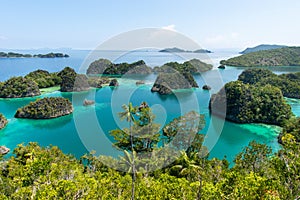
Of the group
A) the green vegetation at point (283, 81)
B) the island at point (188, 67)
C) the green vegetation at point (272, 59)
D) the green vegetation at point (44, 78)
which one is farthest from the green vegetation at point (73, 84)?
the green vegetation at point (272, 59)

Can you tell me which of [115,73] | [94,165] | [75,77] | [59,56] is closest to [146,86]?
[75,77]

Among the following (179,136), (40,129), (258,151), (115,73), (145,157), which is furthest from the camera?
(115,73)

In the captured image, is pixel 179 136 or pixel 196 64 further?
pixel 196 64

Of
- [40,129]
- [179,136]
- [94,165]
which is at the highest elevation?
[179,136]

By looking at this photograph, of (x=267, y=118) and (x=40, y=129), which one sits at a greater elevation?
(x=267, y=118)

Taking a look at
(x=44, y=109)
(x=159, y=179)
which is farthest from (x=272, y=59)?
(x=159, y=179)

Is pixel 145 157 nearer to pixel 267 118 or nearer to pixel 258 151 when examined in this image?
pixel 258 151

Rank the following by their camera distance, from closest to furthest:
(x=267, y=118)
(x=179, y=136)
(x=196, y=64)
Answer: (x=179, y=136), (x=267, y=118), (x=196, y=64)
